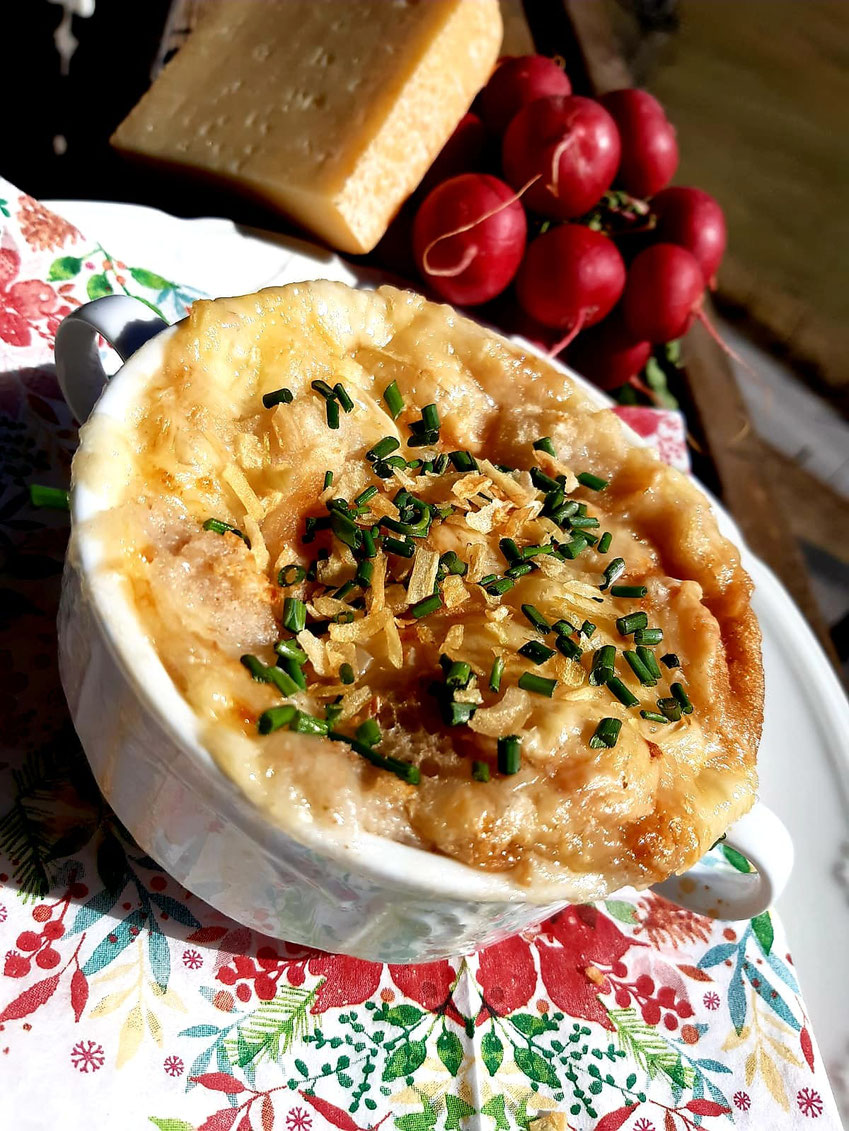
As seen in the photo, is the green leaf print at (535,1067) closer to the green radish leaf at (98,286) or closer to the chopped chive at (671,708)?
the chopped chive at (671,708)

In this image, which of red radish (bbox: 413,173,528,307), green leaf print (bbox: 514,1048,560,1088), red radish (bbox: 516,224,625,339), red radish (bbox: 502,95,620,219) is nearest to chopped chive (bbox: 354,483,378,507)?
green leaf print (bbox: 514,1048,560,1088)

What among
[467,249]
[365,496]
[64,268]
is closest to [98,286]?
[64,268]

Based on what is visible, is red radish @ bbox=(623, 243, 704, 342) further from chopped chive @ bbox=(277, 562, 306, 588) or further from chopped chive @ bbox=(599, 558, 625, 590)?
chopped chive @ bbox=(277, 562, 306, 588)

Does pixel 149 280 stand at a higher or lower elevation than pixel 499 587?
lower

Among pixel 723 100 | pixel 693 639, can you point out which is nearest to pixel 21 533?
pixel 693 639

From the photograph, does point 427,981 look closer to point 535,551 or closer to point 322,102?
point 535,551

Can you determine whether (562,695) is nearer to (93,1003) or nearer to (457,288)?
(93,1003)
